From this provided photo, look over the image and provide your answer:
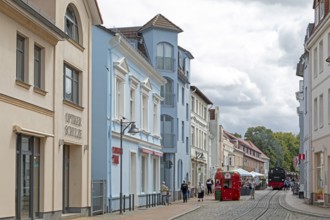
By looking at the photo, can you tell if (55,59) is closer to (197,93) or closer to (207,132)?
(197,93)

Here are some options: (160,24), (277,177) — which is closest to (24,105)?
(160,24)

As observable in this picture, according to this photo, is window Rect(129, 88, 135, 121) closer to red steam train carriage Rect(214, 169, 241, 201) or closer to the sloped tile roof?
the sloped tile roof

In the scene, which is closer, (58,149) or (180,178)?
(58,149)

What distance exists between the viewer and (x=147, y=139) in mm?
41344

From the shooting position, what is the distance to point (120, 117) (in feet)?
112

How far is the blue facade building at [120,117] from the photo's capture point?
104ft

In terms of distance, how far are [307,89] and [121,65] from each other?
15.1 m

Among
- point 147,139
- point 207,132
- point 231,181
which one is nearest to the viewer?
point 147,139

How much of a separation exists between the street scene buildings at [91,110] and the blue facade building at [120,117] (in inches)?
1.9

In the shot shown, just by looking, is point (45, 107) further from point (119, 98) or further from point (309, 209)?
point (309, 209)

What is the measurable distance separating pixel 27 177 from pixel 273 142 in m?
155

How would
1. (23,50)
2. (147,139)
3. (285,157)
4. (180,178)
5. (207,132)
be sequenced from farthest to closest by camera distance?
(285,157), (207,132), (180,178), (147,139), (23,50)

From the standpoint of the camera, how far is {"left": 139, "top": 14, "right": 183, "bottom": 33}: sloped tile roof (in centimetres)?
4916

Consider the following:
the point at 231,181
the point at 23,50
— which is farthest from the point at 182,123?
the point at 23,50
